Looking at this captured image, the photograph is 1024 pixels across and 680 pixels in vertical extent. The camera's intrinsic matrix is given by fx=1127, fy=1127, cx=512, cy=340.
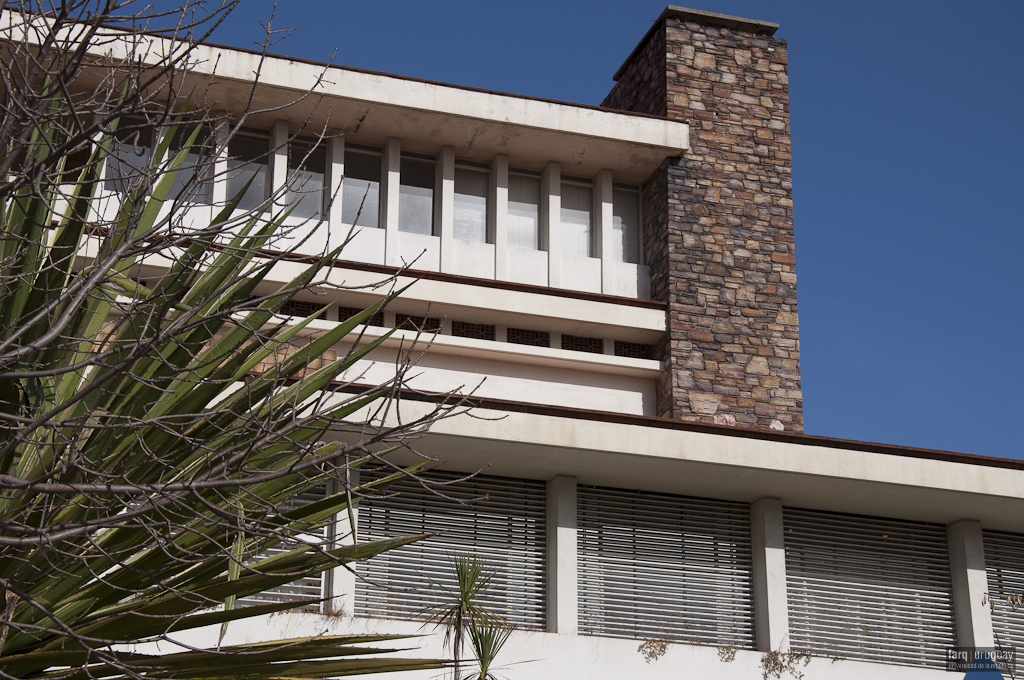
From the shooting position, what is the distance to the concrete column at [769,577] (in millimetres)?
12891

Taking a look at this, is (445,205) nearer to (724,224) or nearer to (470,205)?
(470,205)

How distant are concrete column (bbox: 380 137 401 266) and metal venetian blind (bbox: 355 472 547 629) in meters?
4.52

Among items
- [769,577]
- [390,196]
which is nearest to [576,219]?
[390,196]

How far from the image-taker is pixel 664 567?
43.2 feet

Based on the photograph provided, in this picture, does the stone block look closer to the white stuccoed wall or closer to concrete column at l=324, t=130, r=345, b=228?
the white stuccoed wall

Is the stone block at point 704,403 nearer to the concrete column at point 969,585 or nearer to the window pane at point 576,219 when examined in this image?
the window pane at point 576,219

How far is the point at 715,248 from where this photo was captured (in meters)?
16.7

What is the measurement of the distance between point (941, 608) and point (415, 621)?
6.62 m

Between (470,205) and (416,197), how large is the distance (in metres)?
0.85

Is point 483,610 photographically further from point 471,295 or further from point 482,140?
point 482,140

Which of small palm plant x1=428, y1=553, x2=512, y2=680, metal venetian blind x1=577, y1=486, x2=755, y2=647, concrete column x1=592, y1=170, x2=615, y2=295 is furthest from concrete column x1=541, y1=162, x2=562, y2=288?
small palm plant x1=428, y1=553, x2=512, y2=680

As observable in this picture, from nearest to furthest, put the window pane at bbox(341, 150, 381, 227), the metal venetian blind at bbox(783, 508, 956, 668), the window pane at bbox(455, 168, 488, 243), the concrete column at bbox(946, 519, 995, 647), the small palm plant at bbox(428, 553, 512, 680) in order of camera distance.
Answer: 1. the small palm plant at bbox(428, 553, 512, 680)
2. the metal venetian blind at bbox(783, 508, 956, 668)
3. the concrete column at bbox(946, 519, 995, 647)
4. the window pane at bbox(341, 150, 381, 227)
5. the window pane at bbox(455, 168, 488, 243)

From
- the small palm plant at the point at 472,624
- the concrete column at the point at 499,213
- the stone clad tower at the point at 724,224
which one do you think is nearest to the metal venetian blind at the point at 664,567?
the small palm plant at the point at 472,624

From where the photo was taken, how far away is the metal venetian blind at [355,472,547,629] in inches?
477
